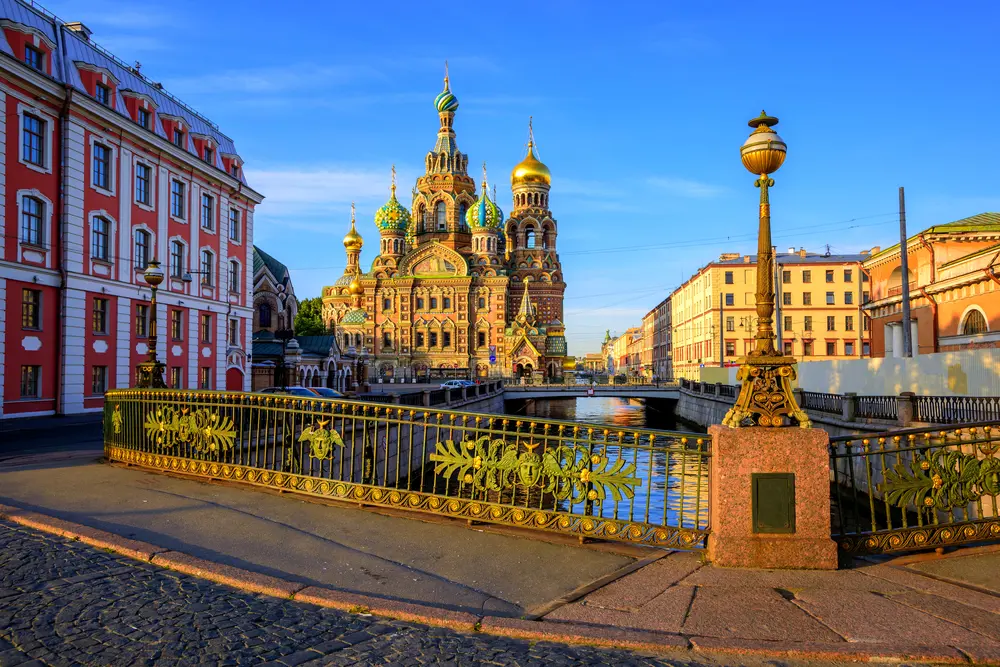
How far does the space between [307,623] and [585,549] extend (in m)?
2.79

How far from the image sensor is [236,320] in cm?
3272

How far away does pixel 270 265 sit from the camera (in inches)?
2322

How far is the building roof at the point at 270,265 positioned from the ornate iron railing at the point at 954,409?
5174 centimetres

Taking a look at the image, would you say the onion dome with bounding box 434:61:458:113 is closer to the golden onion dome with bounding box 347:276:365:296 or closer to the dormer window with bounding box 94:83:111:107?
the golden onion dome with bounding box 347:276:365:296

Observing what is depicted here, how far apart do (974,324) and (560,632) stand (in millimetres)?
25231

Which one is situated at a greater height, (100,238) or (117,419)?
(100,238)

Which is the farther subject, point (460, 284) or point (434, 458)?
point (460, 284)

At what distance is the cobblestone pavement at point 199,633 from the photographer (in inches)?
159

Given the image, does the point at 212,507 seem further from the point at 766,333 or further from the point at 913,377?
the point at 913,377

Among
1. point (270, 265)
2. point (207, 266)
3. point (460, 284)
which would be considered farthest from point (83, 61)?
point (460, 284)

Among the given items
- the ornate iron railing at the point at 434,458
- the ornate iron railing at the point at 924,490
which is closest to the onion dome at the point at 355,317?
the ornate iron railing at the point at 434,458

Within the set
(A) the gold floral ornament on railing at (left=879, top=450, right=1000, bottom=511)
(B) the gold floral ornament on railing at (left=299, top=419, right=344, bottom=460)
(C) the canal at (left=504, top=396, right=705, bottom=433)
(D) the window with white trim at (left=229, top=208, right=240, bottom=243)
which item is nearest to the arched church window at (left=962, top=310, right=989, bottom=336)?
(A) the gold floral ornament on railing at (left=879, top=450, right=1000, bottom=511)

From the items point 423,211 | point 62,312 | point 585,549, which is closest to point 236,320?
point 62,312

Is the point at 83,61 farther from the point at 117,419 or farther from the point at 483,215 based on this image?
the point at 483,215
